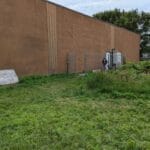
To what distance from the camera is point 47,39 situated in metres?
21.2

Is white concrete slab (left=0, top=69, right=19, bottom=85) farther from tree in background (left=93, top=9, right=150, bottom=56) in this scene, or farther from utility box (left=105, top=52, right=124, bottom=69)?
tree in background (left=93, top=9, right=150, bottom=56)

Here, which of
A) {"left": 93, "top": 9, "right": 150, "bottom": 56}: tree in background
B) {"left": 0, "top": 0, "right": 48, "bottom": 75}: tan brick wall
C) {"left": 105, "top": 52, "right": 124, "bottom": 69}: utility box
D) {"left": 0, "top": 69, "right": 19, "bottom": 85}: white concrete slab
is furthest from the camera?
{"left": 93, "top": 9, "right": 150, "bottom": 56}: tree in background

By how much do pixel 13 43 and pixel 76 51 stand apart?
346 inches

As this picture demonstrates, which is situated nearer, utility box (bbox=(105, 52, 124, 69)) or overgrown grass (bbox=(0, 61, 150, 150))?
overgrown grass (bbox=(0, 61, 150, 150))

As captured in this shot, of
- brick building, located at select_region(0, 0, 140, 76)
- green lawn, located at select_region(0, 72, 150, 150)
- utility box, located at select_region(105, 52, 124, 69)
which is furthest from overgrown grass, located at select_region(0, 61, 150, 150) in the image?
utility box, located at select_region(105, 52, 124, 69)

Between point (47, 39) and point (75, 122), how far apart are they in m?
14.2

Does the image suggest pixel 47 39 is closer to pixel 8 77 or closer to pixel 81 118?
Result: pixel 8 77

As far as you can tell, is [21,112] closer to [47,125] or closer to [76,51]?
[47,125]

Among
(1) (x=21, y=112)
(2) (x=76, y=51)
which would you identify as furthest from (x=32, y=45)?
(1) (x=21, y=112)

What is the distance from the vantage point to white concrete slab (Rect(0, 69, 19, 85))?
15.8m

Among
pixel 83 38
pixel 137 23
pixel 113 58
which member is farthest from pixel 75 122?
pixel 137 23

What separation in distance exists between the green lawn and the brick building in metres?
6.77

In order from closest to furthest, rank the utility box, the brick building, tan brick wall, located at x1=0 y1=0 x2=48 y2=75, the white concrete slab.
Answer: the white concrete slab → tan brick wall, located at x1=0 y1=0 x2=48 y2=75 → the brick building → the utility box

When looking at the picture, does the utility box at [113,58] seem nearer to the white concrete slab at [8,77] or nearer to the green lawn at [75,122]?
the white concrete slab at [8,77]
